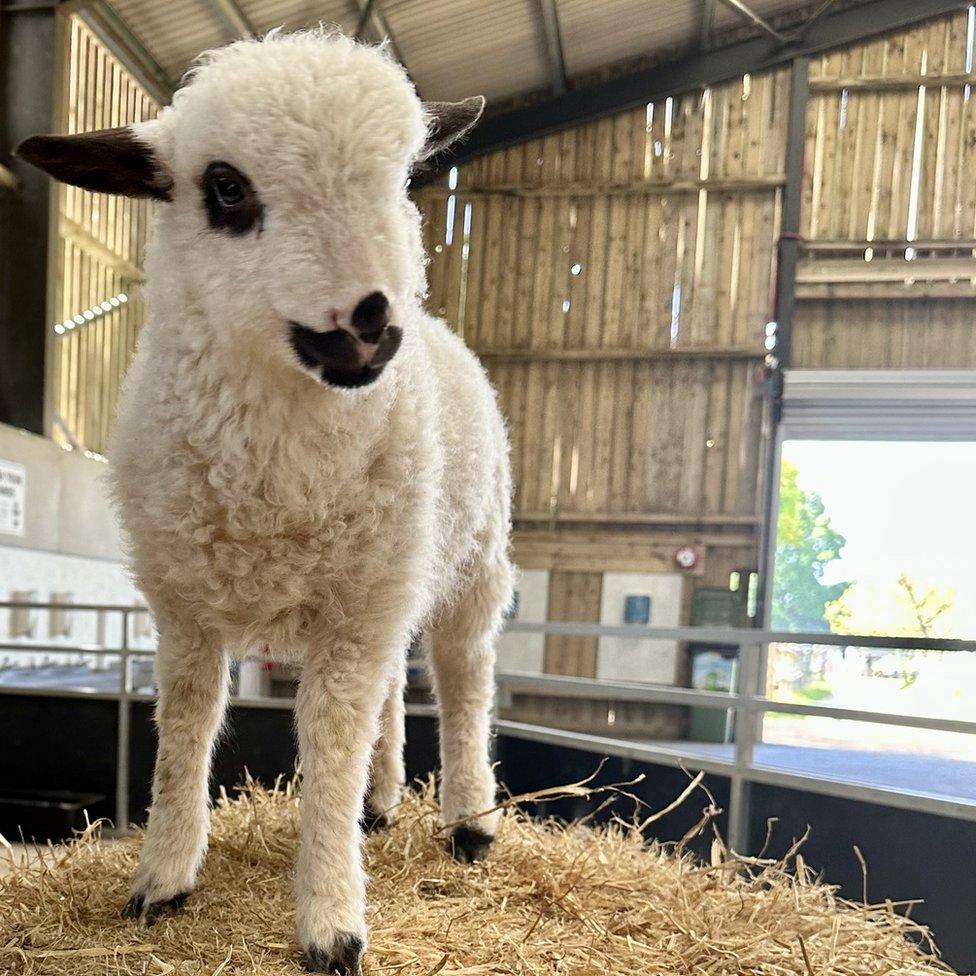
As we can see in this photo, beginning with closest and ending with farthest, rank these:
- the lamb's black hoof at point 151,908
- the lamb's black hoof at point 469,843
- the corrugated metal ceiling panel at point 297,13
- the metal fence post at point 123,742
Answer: the lamb's black hoof at point 151,908 → the lamb's black hoof at point 469,843 → the corrugated metal ceiling panel at point 297,13 → the metal fence post at point 123,742

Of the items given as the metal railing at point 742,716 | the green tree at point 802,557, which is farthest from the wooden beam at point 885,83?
the metal railing at point 742,716

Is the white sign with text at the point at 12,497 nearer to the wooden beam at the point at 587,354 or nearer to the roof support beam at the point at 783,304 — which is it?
the wooden beam at the point at 587,354

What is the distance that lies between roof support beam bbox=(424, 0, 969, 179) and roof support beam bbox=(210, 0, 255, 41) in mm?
2394

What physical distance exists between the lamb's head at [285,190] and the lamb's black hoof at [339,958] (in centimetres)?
80

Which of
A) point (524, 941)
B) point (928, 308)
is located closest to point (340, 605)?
point (524, 941)

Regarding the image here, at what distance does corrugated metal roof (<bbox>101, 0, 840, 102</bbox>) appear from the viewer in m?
3.23

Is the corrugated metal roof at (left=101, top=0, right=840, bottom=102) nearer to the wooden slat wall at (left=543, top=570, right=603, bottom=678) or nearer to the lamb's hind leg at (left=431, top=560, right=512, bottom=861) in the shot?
the lamb's hind leg at (left=431, top=560, right=512, bottom=861)

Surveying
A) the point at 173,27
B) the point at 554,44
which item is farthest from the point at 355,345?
the point at 554,44

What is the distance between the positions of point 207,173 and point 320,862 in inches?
39.4

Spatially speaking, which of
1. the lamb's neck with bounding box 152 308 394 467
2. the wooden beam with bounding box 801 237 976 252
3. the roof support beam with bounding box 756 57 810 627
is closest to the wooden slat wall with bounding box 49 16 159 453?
the lamb's neck with bounding box 152 308 394 467

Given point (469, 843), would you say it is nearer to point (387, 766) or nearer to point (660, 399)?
point (387, 766)

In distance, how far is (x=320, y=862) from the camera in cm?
138

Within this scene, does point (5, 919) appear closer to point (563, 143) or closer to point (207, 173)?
point (207, 173)

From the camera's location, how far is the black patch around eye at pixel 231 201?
1.22 m
